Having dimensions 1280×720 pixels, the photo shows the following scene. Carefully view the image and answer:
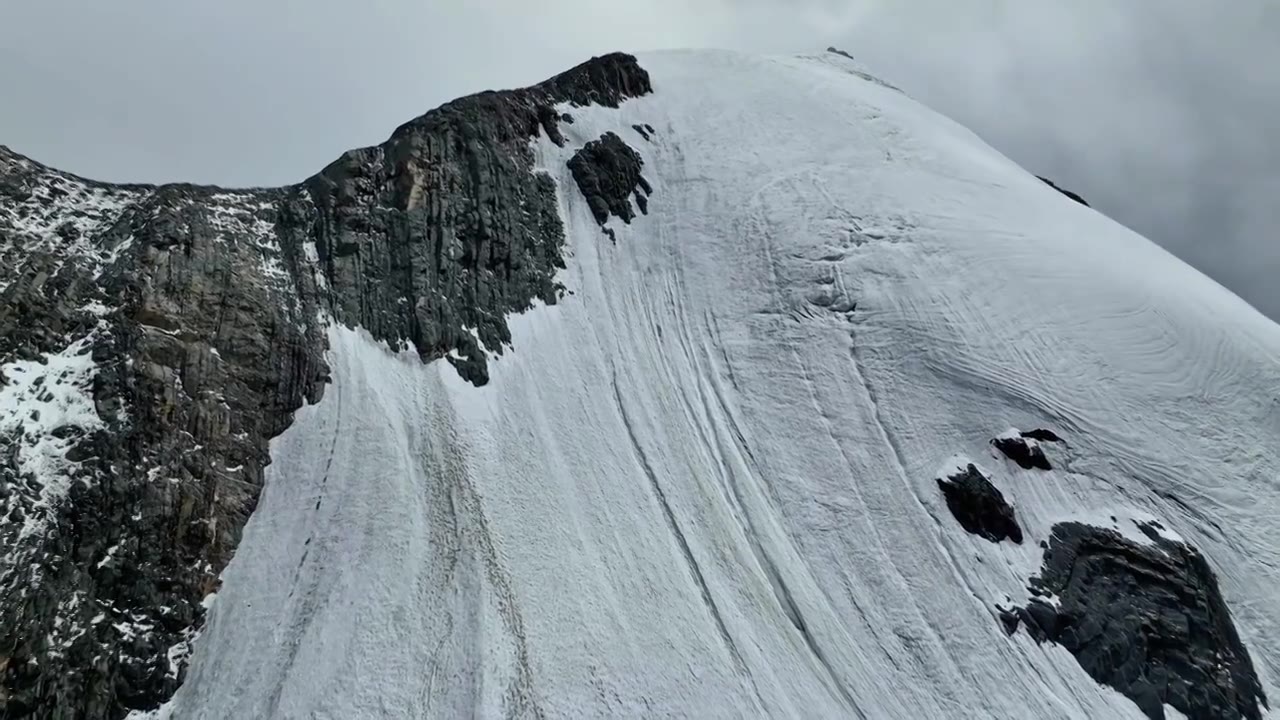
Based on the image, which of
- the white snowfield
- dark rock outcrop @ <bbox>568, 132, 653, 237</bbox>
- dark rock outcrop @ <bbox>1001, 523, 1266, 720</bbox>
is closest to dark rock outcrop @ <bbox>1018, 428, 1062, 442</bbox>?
the white snowfield

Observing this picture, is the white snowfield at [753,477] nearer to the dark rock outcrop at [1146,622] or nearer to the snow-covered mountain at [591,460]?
the snow-covered mountain at [591,460]

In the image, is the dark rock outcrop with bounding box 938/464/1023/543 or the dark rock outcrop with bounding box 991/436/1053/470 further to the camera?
the dark rock outcrop with bounding box 991/436/1053/470

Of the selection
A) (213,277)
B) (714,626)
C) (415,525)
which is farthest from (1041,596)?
(213,277)

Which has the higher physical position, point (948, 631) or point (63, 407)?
point (63, 407)

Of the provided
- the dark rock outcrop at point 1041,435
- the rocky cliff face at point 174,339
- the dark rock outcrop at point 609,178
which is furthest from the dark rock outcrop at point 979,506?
the dark rock outcrop at point 609,178

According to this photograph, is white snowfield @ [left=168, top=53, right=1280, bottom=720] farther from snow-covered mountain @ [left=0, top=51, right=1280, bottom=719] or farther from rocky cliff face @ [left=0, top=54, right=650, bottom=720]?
rocky cliff face @ [left=0, top=54, right=650, bottom=720]

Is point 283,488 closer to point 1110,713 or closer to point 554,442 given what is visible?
point 554,442
